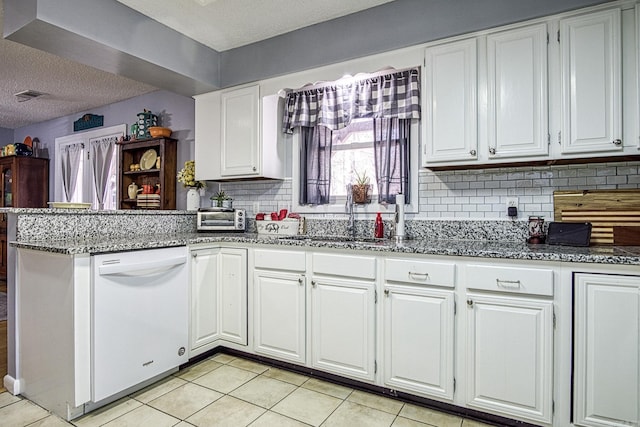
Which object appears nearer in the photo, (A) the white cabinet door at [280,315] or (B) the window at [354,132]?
(A) the white cabinet door at [280,315]

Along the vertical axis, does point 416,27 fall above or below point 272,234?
above

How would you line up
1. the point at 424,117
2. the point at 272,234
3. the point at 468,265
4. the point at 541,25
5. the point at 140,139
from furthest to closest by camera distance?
the point at 140,139 < the point at 272,234 < the point at 424,117 < the point at 541,25 < the point at 468,265

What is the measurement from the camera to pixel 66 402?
1.95 metres

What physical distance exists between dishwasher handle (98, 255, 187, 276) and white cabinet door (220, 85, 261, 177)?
1.06 m

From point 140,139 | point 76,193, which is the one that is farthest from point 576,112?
point 76,193

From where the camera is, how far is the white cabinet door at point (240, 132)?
10.4ft

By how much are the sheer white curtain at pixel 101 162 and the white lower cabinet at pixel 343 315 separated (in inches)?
161

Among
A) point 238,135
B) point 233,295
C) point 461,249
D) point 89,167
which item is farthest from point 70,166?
point 461,249

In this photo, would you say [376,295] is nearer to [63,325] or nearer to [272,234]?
[272,234]

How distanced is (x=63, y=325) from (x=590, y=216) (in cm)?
301

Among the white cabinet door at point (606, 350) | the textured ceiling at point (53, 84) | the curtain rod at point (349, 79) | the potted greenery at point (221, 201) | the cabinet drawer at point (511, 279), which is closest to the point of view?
the white cabinet door at point (606, 350)

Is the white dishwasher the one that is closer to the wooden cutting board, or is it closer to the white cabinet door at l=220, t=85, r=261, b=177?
the white cabinet door at l=220, t=85, r=261, b=177

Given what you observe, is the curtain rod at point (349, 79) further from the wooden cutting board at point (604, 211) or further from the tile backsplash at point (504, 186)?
the wooden cutting board at point (604, 211)

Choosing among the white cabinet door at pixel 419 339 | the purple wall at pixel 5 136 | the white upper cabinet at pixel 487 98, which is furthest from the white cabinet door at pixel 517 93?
the purple wall at pixel 5 136
